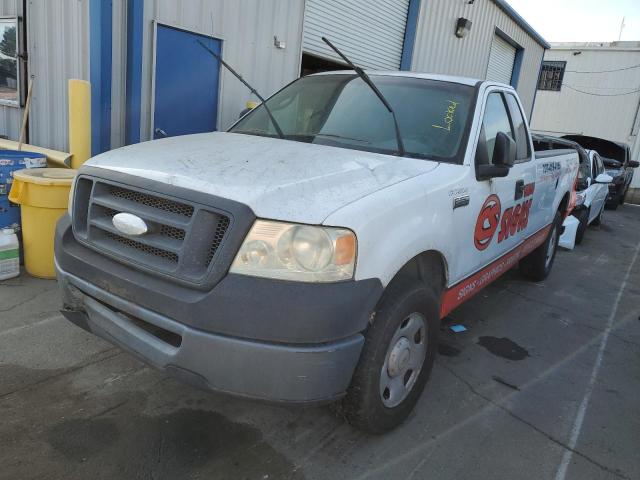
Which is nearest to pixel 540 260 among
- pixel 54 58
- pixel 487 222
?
pixel 487 222

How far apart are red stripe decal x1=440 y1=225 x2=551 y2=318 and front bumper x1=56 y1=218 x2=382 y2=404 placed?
115 centimetres

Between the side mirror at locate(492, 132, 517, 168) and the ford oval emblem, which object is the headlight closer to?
the ford oval emblem

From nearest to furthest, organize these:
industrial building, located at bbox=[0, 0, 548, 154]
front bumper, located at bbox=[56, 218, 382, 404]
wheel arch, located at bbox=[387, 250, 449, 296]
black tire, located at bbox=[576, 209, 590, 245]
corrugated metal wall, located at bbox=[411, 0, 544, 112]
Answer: front bumper, located at bbox=[56, 218, 382, 404] → wheel arch, located at bbox=[387, 250, 449, 296] → industrial building, located at bbox=[0, 0, 548, 154] → black tire, located at bbox=[576, 209, 590, 245] → corrugated metal wall, located at bbox=[411, 0, 544, 112]

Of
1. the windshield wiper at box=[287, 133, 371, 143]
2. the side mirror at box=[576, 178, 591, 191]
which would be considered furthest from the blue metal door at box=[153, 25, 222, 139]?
the side mirror at box=[576, 178, 591, 191]

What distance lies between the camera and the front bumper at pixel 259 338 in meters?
2.03

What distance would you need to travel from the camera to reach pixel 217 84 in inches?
262

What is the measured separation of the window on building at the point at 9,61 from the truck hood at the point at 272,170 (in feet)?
14.6

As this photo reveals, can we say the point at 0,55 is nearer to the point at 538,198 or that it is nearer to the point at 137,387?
the point at 137,387

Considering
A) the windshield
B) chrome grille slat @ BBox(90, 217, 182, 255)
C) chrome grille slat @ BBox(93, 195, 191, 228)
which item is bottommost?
chrome grille slat @ BBox(90, 217, 182, 255)

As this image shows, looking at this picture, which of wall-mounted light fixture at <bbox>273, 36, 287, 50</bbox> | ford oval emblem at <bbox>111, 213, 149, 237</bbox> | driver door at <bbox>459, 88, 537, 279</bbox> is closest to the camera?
ford oval emblem at <bbox>111, 213, 149, 237</bbox>

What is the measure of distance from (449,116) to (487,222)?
748mm

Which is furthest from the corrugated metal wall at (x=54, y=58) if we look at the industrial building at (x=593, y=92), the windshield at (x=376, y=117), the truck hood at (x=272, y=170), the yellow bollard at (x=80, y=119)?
the industrial building at (x=593, y=92)

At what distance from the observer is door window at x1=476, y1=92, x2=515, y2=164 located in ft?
10.7

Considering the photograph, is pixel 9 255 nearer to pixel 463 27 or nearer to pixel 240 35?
pixel 240 35
